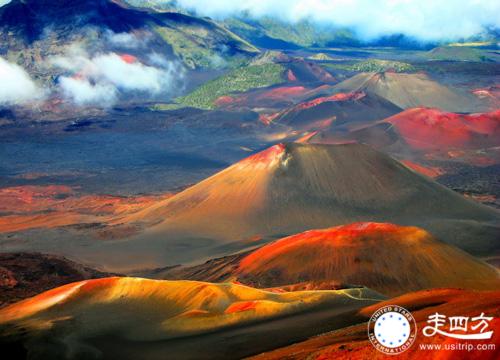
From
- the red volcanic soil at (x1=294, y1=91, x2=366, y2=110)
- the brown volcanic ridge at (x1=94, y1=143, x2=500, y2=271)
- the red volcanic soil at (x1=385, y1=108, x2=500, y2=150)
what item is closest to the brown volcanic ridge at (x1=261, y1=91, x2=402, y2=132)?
the red volcanic soil at (x1=294, y1=91, x2=366, y2=110)

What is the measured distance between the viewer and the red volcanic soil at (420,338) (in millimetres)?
25031

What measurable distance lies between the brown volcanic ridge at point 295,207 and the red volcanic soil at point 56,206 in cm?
862

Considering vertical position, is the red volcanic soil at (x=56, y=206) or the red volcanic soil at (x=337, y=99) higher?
the red volcanic soil at (x=337, y=99)

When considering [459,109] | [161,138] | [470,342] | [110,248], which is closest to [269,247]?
[110,248]

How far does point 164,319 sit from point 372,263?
2120 centimetres

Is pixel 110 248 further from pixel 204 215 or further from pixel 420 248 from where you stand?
pixel 420 248

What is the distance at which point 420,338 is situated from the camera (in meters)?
26.3

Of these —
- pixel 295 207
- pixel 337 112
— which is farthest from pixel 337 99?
pixel 295 207

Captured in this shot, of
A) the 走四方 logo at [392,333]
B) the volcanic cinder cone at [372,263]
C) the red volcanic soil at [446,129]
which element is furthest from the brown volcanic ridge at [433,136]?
the 走四方 logo at [392,333]

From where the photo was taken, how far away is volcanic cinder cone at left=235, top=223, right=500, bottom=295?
55.2 m

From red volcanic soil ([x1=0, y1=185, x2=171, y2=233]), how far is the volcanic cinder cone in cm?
3757

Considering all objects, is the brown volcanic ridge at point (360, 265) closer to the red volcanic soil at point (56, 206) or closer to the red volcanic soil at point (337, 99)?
the red volcanic soil at point (56, 206)

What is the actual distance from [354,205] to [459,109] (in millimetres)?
114542

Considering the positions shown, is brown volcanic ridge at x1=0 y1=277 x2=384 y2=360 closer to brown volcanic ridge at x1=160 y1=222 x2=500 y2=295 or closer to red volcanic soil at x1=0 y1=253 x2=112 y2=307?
red volcanic soil at x1=0 y1=253 x2=112 y2=307
